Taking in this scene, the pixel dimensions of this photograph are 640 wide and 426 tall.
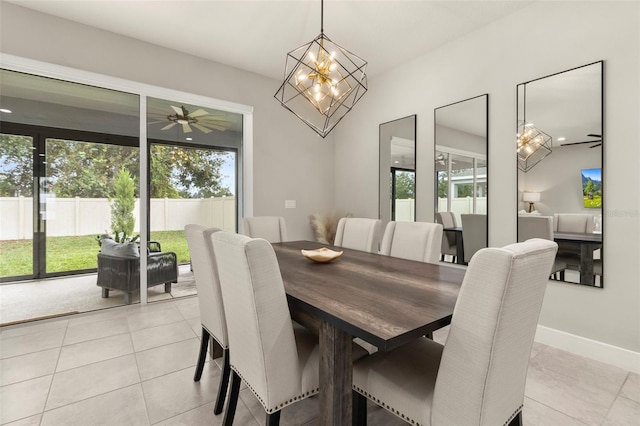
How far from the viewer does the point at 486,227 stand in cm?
288

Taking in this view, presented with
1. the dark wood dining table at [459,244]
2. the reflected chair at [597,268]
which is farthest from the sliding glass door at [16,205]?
the reflected chair at [597,268]

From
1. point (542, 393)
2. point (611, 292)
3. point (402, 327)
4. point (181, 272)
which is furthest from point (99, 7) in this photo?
point (611, 292)

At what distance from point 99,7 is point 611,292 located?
4.73 m

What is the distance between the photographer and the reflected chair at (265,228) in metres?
2.92

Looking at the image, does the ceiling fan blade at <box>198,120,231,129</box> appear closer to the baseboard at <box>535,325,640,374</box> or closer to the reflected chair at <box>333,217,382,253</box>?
the reflected chair at <box>333,217,382,253</box>

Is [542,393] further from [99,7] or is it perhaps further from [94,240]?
[99,7]

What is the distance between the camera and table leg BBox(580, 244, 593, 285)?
228 centimetres

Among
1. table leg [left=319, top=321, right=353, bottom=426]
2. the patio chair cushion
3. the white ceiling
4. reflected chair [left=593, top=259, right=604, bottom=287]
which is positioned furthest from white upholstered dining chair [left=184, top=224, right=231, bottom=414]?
reflected chair [left=593, top=259, right=604, bottom=287]

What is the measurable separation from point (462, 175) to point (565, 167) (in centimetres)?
84

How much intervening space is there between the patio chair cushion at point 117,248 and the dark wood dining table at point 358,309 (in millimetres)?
2401

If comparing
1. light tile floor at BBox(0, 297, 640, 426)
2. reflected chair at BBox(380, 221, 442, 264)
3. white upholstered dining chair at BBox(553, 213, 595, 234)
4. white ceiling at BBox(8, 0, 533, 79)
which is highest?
white ceiling at BBox(8, 0, 533, 79)

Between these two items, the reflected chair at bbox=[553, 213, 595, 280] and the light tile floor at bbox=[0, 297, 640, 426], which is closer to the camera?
the light tile floor at bbox=[0, 297, 640, 426]

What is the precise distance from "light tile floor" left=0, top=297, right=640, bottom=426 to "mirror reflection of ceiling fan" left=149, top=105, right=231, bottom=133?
7.48 ft

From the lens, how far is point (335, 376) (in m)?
1.12
